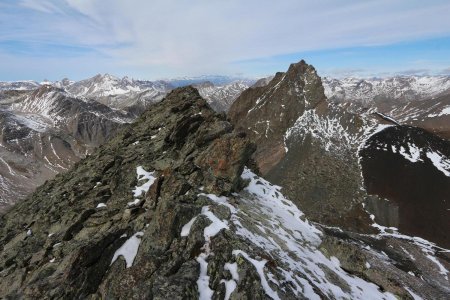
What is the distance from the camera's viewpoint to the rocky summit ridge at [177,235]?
20.0 m

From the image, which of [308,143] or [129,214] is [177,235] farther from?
[308,143]

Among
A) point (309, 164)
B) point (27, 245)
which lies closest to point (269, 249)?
point (27, 245)

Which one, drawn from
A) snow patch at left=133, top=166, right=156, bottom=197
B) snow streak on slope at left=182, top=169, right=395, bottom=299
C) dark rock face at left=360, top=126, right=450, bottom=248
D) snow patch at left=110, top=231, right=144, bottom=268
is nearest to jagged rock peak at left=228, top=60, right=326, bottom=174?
dark rock face at left=360, top=126, right=450, bottom=248

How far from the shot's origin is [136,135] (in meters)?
47.7

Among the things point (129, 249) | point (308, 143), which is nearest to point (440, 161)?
point (308, 143)

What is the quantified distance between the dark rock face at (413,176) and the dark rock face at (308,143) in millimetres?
5087

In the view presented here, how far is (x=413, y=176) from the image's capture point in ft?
308

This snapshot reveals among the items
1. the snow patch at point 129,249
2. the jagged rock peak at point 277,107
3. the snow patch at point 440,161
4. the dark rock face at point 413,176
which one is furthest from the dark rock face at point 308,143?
the snow patch at point 129,249

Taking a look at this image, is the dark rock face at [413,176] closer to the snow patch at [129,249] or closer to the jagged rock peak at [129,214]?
the jagged rock peak at [129,214]

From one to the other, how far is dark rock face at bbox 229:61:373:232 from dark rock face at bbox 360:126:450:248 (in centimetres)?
509

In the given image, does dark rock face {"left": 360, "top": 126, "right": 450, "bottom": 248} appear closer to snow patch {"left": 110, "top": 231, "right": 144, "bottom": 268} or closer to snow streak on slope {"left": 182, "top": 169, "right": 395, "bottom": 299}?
snow streak on slope {"left": 182, "top": 169, "right": 395, "bottom": 299}

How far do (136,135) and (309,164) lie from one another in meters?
64.0

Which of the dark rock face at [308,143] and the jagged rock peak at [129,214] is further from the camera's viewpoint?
the dark rock face at [308,143]

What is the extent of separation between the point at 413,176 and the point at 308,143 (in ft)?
95.0
